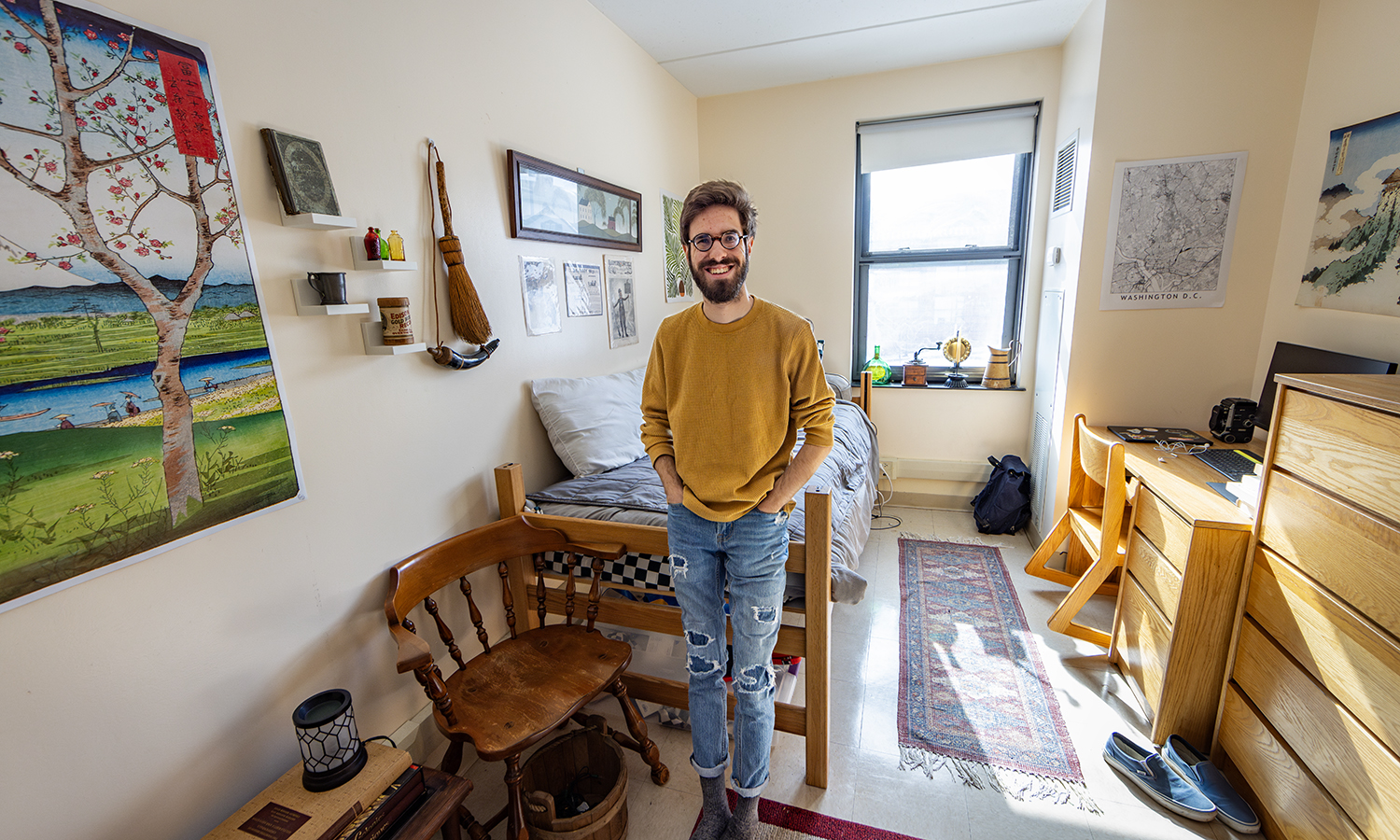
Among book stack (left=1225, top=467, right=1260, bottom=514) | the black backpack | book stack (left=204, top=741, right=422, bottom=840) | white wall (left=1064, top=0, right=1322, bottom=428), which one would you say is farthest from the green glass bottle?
book stack (left=204, top=741, right=422, bottom=840)

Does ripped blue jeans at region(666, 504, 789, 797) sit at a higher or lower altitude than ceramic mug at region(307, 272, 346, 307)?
lower

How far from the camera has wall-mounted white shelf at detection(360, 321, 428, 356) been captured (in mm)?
1474

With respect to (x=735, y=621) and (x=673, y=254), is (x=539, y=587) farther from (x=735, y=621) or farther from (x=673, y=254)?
(x=673, y=254)

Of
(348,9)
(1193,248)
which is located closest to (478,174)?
(348,9)

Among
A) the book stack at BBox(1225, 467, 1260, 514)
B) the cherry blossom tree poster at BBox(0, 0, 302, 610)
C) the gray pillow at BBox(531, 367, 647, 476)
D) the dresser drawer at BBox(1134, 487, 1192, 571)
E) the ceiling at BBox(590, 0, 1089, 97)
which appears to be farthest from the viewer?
the ceiling at BBox(590, 0, 1089, 97)

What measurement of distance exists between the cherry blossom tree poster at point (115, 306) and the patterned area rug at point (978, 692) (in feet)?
6.59

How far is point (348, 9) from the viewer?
141 centimetres

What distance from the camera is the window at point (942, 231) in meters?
3.32

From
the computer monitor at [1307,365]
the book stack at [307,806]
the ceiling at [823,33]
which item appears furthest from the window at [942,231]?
the book stack at [307,806]

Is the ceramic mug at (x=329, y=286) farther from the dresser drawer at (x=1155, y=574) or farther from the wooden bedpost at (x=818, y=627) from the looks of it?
the dresser drawer at (x=1155, y=574)

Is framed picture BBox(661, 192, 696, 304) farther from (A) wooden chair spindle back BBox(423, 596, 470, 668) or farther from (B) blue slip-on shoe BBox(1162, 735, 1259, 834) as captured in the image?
(B) blue slip-on shoe BBox(1162, 735, 1259, 834)

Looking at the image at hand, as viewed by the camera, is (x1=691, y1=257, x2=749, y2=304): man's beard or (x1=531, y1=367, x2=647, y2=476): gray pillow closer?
(x1=691, y1=257, x2=749, y2=304): man's beard

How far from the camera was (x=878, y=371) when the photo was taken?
3.68 metres

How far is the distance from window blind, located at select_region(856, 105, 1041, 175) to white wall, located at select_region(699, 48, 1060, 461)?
0.21 feet
